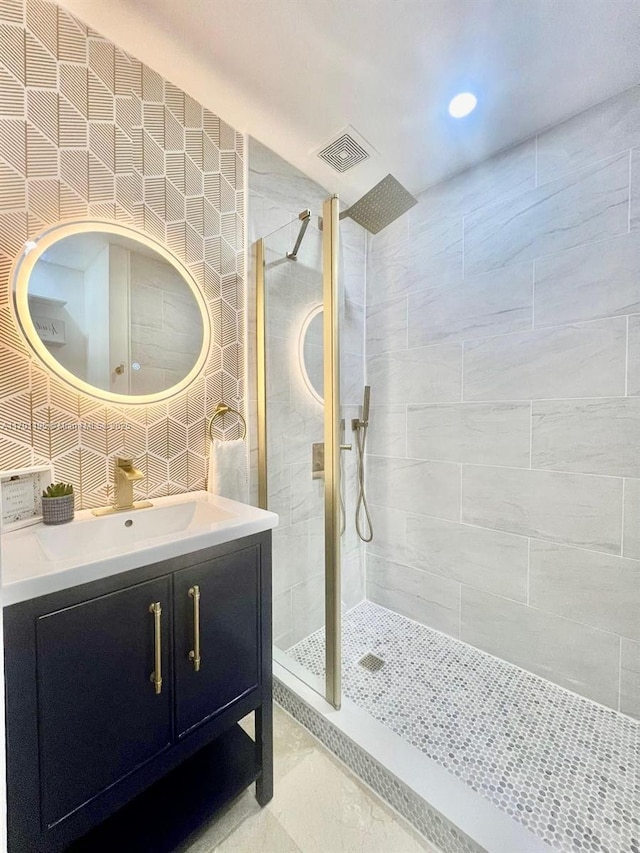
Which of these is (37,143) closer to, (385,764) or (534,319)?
→ (534,319)

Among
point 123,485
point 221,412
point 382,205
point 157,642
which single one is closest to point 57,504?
point 123,485

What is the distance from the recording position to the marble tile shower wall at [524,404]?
140 centimetres

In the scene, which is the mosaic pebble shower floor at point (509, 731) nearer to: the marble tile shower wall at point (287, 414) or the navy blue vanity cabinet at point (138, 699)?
the marble tile shower wall at point (287, 414)

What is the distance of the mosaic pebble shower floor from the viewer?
41.3 inches

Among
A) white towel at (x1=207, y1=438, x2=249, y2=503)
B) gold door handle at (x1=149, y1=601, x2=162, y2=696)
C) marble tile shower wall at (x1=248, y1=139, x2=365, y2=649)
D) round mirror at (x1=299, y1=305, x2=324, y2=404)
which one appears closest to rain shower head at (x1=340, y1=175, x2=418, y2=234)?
marble tile shower wall at (x1=248, y1=139, x2=365, y2=649)

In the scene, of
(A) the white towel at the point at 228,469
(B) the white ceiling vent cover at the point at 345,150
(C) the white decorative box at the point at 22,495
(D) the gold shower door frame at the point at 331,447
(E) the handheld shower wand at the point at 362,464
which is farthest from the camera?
(E) the handheld shower wand at the point at 362,464

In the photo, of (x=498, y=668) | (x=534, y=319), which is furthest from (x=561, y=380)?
(x=498, y=668)

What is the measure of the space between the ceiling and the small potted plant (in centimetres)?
151

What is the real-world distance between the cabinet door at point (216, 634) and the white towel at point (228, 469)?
0.46 m

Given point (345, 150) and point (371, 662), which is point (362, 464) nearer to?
point (371, 662)

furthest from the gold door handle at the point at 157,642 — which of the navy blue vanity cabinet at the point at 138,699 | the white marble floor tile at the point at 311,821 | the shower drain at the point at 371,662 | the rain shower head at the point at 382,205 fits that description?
the rain shower head at the point at 382,205

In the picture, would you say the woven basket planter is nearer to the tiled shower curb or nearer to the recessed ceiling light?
the tiled shower curb

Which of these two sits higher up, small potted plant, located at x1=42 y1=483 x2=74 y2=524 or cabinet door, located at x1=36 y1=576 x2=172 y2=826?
small potted plant, located at x1=42 y1=483 x2=74 y2=524

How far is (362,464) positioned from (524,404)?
0.93m
